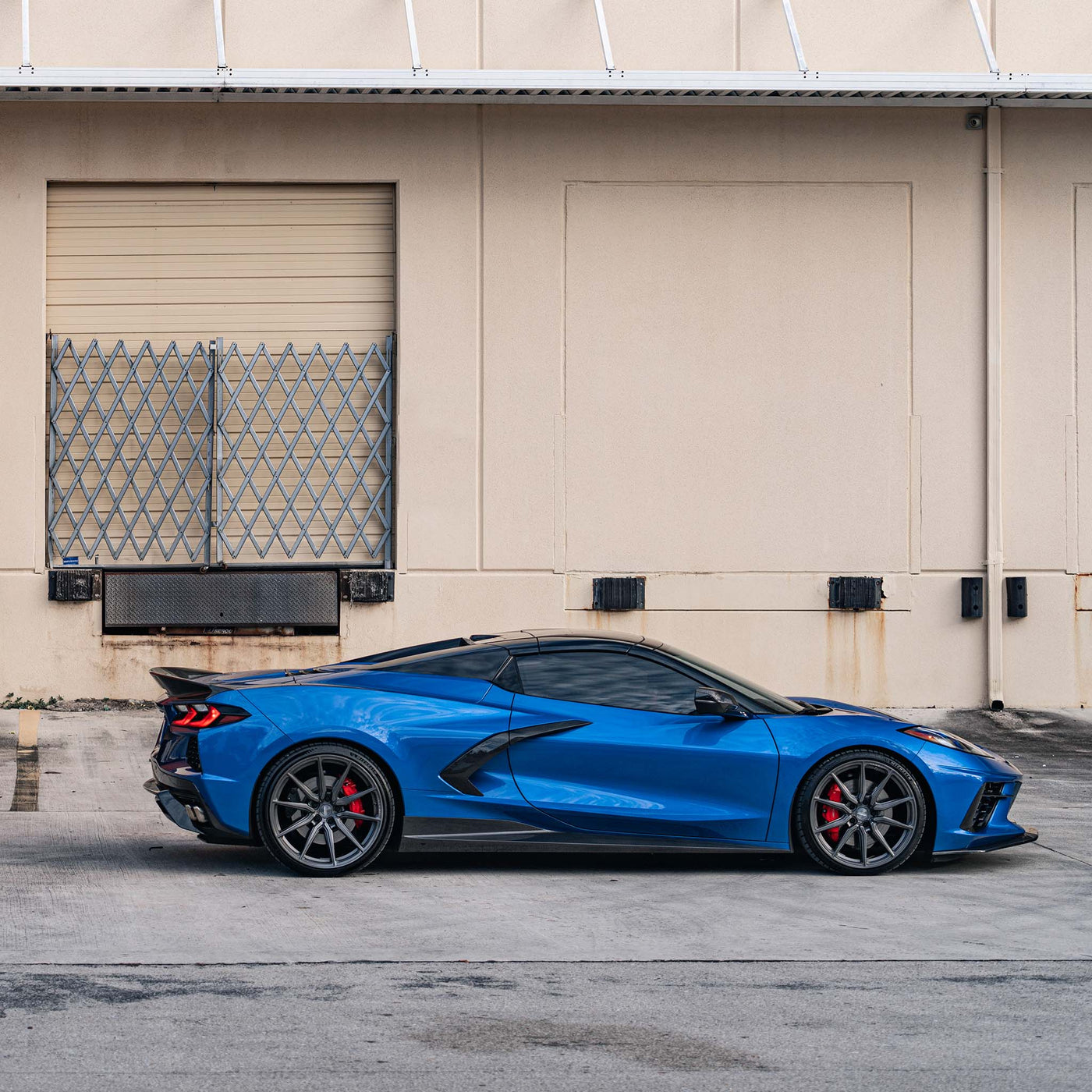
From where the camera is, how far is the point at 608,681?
7.79 meters

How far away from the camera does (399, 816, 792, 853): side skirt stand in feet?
24.6

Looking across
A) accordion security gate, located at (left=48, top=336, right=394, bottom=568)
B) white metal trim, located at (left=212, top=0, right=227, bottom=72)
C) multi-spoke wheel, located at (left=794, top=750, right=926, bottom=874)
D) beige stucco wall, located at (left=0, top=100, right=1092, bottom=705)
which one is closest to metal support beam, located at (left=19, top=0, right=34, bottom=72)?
beige stucco wall, located at (left=0, top=100, right=1092, bottom=705)

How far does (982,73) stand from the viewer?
13352mm

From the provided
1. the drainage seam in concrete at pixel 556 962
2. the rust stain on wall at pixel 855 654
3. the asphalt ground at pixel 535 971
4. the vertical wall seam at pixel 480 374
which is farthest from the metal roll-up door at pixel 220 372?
the drainage seam in concrete at pixel 556 962

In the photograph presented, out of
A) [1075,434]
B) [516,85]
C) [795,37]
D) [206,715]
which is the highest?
[795,37]

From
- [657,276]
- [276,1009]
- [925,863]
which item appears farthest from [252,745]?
[657,276]

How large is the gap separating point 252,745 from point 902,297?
29.2ft

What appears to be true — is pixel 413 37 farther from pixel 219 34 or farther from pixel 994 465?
pixel 994 465

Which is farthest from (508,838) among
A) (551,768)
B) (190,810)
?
(190,810)

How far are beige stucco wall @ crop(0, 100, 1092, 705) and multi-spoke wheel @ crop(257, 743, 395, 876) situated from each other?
631cm

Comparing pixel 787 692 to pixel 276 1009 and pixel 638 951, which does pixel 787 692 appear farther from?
pixel 276 1009

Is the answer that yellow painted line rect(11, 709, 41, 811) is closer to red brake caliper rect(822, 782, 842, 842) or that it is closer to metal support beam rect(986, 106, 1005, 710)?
red brake caliper rect(822, 782, 842, 842)

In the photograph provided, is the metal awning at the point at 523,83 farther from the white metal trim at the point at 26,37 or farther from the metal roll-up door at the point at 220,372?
the metal roll-up door at the point at 220,372

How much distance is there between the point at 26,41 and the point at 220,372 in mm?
3240
